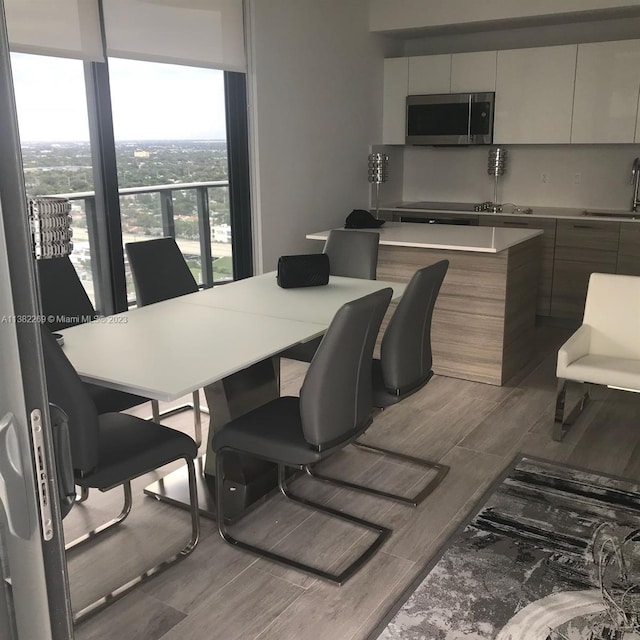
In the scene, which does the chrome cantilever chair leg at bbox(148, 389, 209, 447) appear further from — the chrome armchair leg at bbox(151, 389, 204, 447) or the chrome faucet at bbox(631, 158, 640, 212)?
the chrome faucet at bbox(631, 158, 640, 212)

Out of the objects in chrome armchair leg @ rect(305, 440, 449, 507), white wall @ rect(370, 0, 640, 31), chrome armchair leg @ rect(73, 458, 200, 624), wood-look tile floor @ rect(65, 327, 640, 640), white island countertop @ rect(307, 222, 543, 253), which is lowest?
wood-look tile floor @ rect(65, 327, 640, 640)

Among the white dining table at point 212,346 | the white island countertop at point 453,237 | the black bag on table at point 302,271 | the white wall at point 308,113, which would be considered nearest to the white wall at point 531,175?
the white wall at point 308,113

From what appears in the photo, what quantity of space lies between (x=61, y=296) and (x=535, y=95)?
4418mm

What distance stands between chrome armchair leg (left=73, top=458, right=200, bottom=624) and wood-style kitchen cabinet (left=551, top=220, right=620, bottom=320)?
4.08m

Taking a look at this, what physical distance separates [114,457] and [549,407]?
272 centimetres

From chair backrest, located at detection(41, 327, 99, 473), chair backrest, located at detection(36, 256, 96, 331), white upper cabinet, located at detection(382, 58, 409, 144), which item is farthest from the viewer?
white upper cabinet, located at detection(382, 58, 409, 144)

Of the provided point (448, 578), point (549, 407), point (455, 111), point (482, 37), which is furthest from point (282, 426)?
point (482, 37)

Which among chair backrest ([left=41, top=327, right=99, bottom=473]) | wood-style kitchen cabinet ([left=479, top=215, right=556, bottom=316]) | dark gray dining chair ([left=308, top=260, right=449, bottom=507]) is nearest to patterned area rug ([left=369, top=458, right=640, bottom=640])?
dark gray dining chair ([left=308, top=260, right=449, bottom=507])

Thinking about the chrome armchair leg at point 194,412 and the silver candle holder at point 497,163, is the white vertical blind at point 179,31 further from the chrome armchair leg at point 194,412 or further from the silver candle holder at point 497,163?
the silver candle holder at point 497,163

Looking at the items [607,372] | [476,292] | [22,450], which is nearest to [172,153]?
[476,292]

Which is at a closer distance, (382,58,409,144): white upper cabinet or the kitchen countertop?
the kitchen countertop

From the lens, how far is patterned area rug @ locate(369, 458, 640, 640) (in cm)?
221

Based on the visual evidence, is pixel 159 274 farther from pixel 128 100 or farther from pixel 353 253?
pixel 128 100

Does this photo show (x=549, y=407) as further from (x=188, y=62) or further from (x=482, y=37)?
(x=482, y=37)
